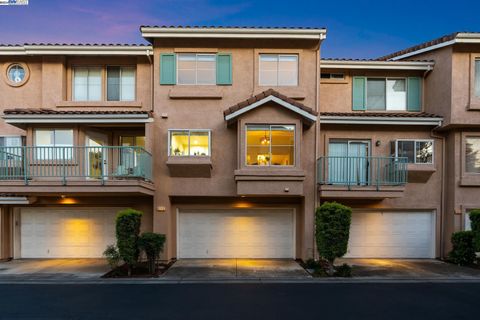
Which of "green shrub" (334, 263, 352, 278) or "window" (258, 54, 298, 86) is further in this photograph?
"window" (258, 54, 298, 86)

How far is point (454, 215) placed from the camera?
1273 cm

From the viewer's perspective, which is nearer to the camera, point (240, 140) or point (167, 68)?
point (240, 140)

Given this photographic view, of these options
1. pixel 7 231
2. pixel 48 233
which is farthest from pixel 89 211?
pixel 7 231

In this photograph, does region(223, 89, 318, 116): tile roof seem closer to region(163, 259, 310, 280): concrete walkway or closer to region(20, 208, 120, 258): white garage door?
region(163, 259, 310, 280): concrete walkway

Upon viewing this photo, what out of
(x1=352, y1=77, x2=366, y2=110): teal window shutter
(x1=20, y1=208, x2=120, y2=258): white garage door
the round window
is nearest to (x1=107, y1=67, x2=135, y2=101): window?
the round window

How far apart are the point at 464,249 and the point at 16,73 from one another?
1975 cm

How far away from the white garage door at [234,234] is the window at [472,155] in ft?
25.4

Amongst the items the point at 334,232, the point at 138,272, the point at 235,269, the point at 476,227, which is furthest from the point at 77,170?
the point at 476,227

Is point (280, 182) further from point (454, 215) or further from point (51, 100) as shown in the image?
point (51, 100)

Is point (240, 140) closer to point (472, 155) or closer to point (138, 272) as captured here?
point (138, 272)

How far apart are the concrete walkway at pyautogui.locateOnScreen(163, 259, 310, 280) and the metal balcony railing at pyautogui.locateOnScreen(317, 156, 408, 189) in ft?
11.6

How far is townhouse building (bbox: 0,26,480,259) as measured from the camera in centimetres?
Result: 1167

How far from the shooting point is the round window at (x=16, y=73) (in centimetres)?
1323

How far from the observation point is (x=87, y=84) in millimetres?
13148
